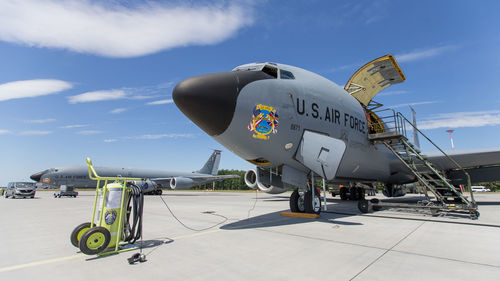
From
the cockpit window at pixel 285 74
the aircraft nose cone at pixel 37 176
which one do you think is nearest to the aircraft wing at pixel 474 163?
the cockpit window at pixel 285 74

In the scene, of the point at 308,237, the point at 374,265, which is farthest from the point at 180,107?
the point at 374,265

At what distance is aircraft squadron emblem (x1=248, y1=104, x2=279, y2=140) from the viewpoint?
229 inches

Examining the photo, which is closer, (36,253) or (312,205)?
(36,253)

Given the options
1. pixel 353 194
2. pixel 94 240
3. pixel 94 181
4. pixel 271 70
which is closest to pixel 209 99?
pixel 271 70

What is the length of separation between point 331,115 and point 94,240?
6400 millimetres

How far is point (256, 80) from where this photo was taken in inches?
238

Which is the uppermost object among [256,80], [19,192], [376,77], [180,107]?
[376,77]

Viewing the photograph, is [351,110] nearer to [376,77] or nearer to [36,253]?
[376,77]

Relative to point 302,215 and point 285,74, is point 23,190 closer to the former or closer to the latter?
point 302,215

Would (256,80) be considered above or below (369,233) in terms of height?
above

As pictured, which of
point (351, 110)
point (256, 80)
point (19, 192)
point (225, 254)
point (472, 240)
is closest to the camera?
point (225, 254)

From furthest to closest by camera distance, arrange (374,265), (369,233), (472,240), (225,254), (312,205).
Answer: (312,205) < (369,233) < (472,240) < (225,254) < (374,265)

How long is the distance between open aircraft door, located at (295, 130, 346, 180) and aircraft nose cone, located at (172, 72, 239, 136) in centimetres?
226

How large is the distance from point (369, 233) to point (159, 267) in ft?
13.9
